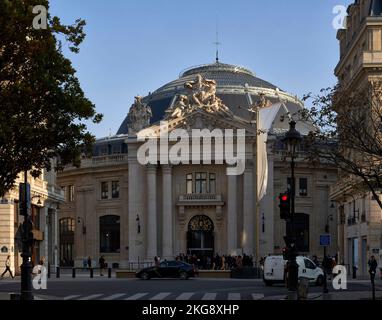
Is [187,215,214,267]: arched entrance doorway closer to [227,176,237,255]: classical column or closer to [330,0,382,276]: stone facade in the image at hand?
[227,176,237,255]: classical column

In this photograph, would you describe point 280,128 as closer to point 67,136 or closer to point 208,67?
point 208,67

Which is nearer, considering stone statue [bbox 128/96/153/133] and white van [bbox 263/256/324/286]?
white van [bbox 263/256/324/286]

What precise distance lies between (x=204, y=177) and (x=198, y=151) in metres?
3.78

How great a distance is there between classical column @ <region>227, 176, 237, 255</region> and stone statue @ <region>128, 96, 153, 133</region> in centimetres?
1195

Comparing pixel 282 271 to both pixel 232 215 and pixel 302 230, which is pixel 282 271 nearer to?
pixel 232 215

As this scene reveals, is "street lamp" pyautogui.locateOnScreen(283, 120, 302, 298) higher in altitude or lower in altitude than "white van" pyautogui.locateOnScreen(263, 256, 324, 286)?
higher

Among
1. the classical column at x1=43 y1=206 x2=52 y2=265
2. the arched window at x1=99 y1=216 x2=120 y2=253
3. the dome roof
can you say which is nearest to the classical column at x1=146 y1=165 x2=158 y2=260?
the arched window at x1=99 y1=216 x2=120 y2=253

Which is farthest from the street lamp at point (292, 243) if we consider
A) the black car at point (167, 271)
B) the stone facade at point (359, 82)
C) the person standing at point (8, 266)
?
the person standing at point (8, 266)

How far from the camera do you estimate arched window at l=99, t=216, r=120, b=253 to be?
341 ft

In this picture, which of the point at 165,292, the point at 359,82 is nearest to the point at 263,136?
the point at 359,82

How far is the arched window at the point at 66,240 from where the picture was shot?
108000 millimetres

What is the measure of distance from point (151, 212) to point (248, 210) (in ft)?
35.1

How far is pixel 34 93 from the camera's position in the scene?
89.3 ft
